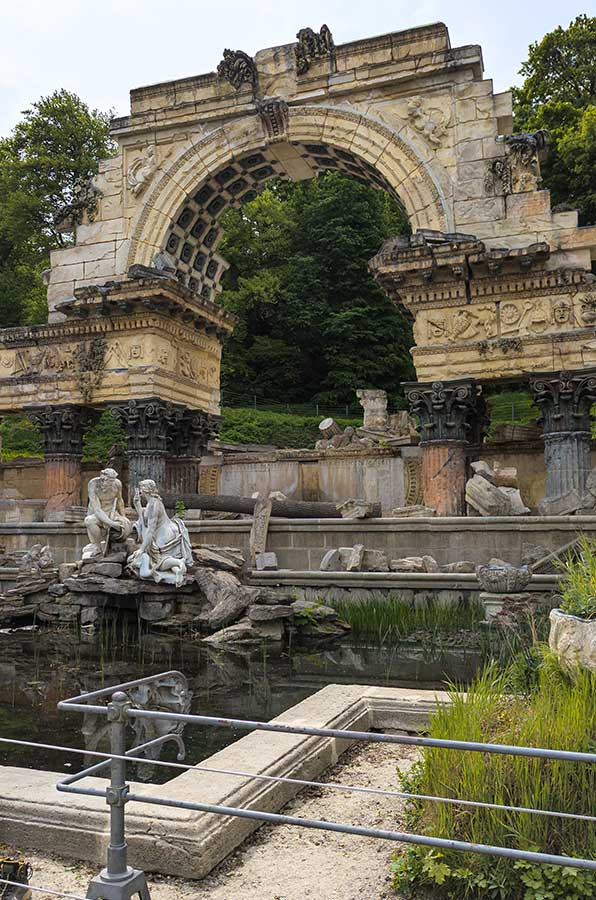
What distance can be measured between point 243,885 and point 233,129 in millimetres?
18356

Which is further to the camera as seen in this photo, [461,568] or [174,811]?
[461,568]

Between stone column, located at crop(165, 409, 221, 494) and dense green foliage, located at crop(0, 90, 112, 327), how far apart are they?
20.3 metres

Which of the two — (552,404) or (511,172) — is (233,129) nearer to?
(511,172)

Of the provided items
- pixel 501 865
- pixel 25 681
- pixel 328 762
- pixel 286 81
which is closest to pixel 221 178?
pixel 286 81

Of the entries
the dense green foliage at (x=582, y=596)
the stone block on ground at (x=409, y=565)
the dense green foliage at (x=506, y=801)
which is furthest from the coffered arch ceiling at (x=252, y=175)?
the dense green foliage at (x=506, y=801)

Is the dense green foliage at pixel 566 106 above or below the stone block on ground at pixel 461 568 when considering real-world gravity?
above

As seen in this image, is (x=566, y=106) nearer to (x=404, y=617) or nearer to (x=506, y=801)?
(x=404, y=617)

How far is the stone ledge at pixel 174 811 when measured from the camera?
10.6 ft

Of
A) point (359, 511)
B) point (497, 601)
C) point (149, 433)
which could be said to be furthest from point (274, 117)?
point (497, 601)

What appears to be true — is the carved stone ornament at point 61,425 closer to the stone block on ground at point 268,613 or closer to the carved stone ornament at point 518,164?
the stone block on ground at point 268,613

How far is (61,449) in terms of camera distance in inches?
762

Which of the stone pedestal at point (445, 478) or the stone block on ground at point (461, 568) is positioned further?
the stone pedestal at point (445, 478)

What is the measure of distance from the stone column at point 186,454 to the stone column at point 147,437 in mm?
1376

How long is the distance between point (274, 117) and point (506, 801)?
17751mm
